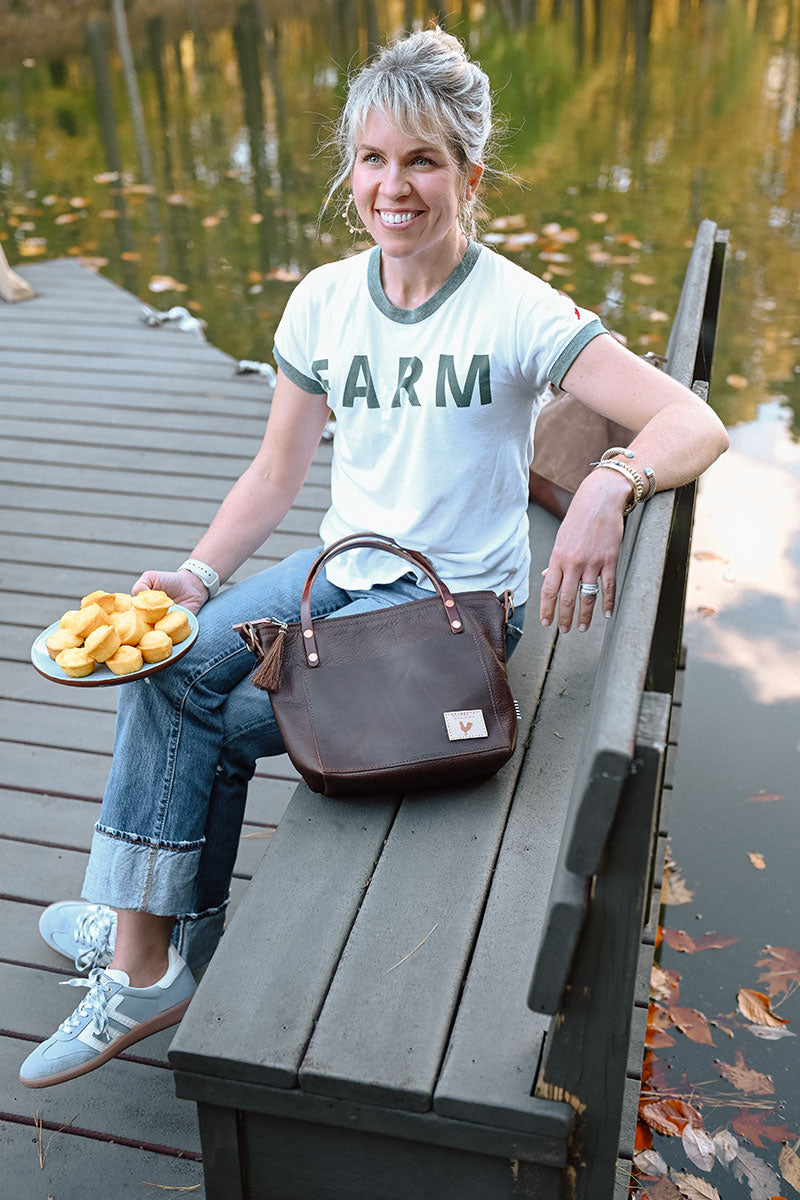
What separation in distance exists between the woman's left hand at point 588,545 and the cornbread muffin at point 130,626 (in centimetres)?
69

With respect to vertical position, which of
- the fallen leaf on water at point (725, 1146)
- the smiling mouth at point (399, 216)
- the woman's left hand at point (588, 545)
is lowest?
the fallen leaf on water at point (725, 1146)

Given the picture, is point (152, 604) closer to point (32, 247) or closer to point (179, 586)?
point (179, 586)

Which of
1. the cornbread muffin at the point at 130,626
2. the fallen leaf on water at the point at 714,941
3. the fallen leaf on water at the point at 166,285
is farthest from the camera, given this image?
the fallen leaf on water at the point at 166,285

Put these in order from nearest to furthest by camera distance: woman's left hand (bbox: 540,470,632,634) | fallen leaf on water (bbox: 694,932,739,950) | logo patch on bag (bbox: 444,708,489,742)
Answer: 1. woman's left hand (bbox: 540,470,632,634)
2. logo patch on bag (bbox: 444,708,489,742)
3. fallen leaf on water (bbox: 694,932,739,950)

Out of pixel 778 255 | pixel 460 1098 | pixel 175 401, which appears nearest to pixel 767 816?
pixel 460 1098

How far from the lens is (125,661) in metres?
1.94

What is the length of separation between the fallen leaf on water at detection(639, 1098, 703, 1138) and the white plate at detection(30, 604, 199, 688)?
1.26 meters

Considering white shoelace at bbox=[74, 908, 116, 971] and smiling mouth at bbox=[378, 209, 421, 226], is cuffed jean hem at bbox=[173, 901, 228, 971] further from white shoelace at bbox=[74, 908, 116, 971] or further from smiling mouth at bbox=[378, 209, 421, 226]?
smiling mouth at bbox=[378, 209, 421, 226]

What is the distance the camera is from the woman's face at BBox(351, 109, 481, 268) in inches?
79.7

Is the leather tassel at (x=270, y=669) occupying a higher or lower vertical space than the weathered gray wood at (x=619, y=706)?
lower

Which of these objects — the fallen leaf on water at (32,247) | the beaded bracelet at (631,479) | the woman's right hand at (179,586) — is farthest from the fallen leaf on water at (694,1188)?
the fallen leaf on water at (32,247)

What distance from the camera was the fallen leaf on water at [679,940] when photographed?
2.69 metres

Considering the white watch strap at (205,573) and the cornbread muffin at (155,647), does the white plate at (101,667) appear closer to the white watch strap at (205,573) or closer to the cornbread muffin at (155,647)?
the cornbread muffin at (155,647)

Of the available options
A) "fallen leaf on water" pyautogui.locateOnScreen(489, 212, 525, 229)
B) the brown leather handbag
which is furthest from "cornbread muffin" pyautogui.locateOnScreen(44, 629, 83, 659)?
"fallen leaf on water" pyautogui.locateOnScreen(489, 212, 525, 229)
